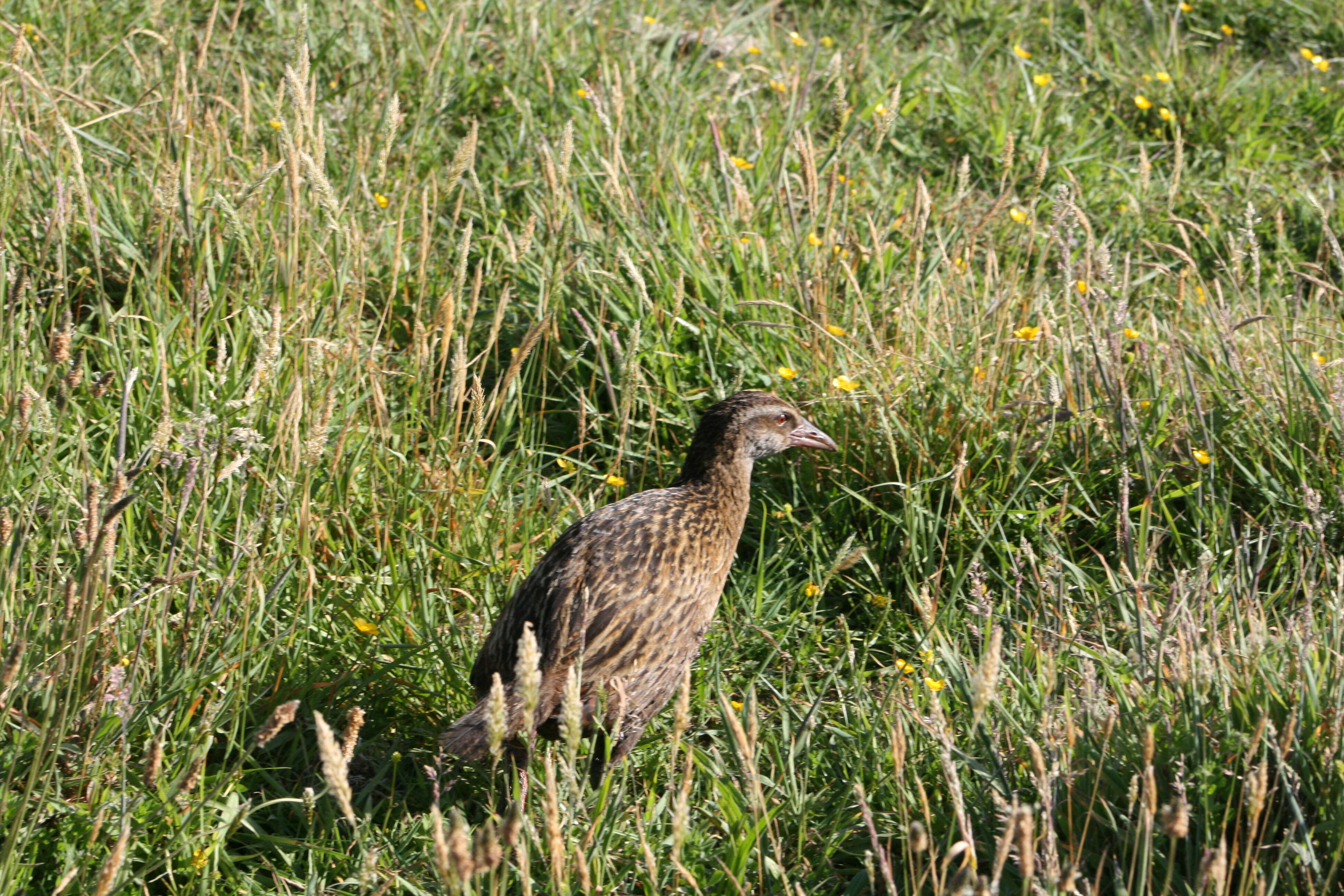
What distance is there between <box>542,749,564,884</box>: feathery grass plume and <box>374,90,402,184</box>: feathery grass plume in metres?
2.10

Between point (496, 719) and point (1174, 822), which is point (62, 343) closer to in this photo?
point (496, 719)

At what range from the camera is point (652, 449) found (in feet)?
14.5

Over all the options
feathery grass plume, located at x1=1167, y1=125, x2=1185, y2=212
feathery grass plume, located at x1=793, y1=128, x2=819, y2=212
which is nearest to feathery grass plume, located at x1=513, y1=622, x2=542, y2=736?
feathery grass plume, located at x1=793, y1=128, x2=819, y2=212

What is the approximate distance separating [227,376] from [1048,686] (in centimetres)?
254

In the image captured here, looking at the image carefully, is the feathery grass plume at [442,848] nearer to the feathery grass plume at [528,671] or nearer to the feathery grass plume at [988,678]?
the feathery grass plume at [528,671]

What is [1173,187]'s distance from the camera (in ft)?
15.4

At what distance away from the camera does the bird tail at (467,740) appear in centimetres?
276

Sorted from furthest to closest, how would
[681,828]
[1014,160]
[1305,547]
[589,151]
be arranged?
1. [1014,160]
2. [589,151]
3. [1305,547]
4. [681,828]

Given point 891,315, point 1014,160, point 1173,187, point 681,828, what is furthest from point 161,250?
point 1014,160

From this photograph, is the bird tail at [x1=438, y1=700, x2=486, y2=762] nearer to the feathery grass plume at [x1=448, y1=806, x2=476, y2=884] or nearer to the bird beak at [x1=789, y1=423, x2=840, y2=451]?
the feathery grass plume at [x1=448, y1=806, x2=476, y2=884]

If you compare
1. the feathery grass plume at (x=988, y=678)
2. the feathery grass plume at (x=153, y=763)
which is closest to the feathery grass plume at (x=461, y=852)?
the feathery grass plume at (x=153, y=763)

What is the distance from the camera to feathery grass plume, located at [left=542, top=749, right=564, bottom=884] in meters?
1.90

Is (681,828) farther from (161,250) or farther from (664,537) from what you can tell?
(161,250)

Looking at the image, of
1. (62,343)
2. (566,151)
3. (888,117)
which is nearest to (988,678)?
(62,343)
